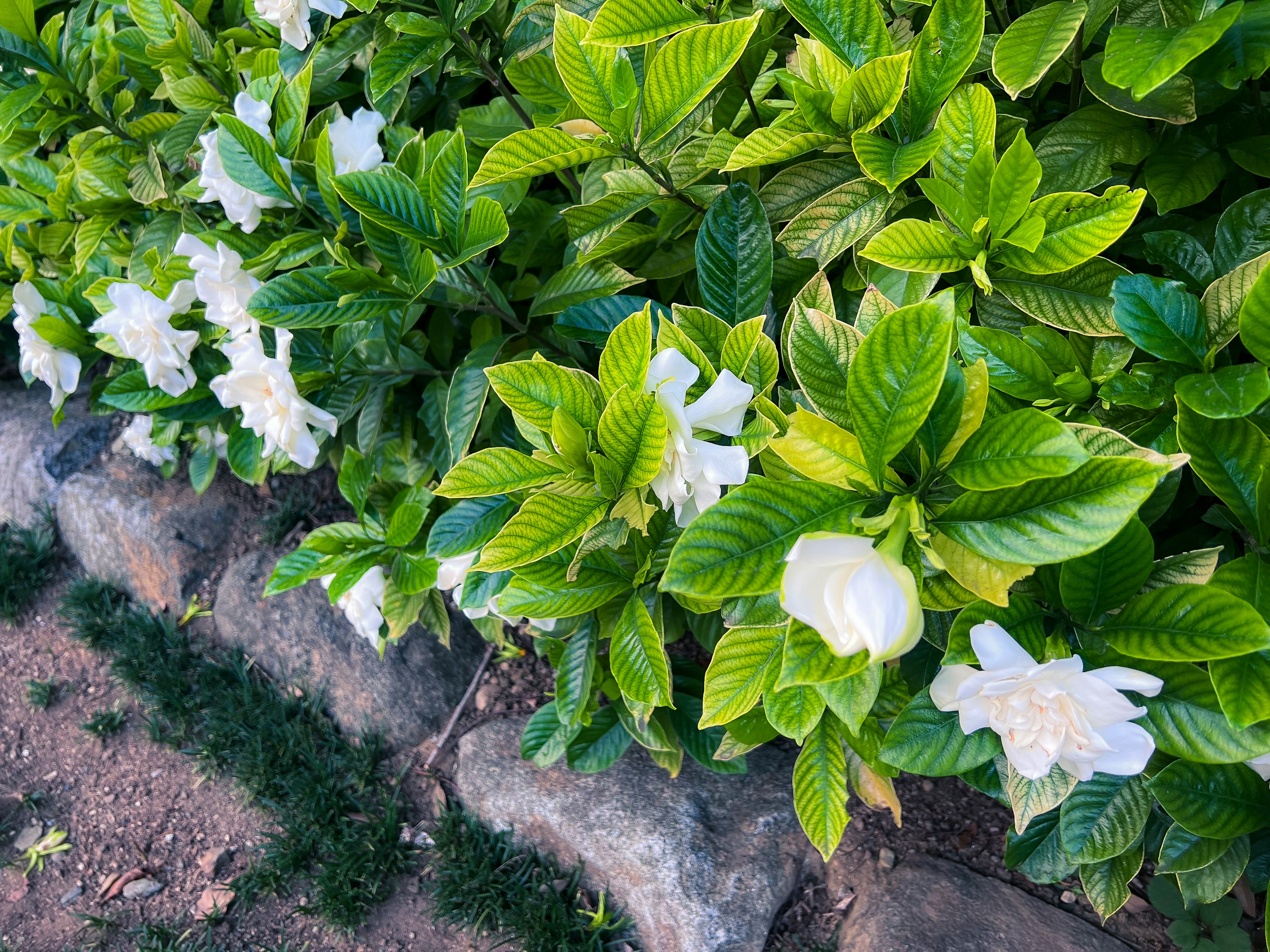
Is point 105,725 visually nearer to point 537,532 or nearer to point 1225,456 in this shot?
point 537,532

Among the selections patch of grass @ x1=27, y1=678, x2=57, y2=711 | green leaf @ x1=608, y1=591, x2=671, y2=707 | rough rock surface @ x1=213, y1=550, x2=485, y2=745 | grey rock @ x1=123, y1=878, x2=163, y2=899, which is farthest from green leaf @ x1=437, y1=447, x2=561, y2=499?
patch of grass @ x1=27, y1=678, x2=57, y2=711

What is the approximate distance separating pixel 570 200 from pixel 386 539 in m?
0.81

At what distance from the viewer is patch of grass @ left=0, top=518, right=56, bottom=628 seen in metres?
3.22

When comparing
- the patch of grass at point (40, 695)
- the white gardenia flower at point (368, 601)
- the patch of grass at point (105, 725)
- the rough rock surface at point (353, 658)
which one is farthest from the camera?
the patch of grass at point (40, 695)

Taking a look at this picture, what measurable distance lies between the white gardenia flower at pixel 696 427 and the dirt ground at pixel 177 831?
138cm

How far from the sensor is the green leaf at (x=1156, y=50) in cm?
89

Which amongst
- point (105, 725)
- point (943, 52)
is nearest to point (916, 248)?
point (943, 52)

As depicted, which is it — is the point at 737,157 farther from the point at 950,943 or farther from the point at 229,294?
the point at 950,943

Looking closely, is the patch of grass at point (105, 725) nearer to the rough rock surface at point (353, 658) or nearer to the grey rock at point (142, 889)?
the rough rock surface at point (353, 658)

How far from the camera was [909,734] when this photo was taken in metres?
1.00

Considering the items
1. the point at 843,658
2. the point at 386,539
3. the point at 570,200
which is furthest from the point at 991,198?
the point at 386,539

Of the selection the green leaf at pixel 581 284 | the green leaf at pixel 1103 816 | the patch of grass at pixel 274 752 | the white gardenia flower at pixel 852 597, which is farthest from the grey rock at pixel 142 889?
the white gardenia flower at pixel 852 597

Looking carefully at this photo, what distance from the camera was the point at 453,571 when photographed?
1589 mm

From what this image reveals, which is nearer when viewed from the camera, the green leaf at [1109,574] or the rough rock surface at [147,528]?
the green leaf at [1109,574]
